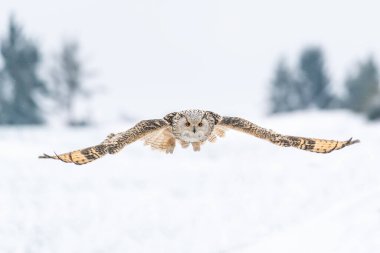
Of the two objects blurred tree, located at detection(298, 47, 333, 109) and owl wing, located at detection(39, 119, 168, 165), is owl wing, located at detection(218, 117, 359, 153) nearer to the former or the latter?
owl wing, located at detection(39, 119, 168, 165)

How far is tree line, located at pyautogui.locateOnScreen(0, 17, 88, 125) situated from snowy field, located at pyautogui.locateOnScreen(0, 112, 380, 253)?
16.5 metres

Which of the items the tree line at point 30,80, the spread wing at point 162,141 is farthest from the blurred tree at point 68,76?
A: the spread wing at point 162,141

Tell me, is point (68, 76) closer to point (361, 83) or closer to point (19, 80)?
point (19, 80)

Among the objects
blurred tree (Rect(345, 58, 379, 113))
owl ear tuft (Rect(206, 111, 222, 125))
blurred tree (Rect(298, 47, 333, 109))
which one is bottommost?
owl ear tuft (Rect(206, 111, 222, 125))

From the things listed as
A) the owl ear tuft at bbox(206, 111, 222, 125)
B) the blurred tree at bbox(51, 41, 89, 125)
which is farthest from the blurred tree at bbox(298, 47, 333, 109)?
the owl ear tuft at bbox(206, 111, 222, 125)

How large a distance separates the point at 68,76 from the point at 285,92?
1903 cm

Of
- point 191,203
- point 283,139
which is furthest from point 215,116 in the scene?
point 191,203

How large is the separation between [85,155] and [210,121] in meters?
1.35

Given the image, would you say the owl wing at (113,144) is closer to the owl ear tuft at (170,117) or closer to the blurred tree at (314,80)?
the owl ear tuft at (170,117)

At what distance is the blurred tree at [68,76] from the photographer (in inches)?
1587

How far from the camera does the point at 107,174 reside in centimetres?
1853

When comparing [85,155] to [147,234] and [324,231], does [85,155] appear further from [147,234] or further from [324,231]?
[147,234]

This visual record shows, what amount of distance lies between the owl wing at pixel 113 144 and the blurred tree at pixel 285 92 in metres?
45.7

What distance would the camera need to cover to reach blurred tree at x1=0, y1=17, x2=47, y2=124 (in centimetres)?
3691
